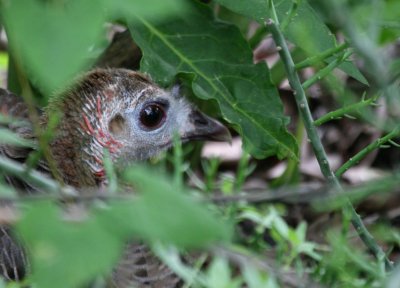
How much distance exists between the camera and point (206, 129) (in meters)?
4.07

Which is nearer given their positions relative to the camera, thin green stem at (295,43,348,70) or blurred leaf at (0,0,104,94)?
blurred leaf at (0,0,104,94)

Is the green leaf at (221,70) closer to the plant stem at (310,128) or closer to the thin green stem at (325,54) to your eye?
the plant stem at (310,128)

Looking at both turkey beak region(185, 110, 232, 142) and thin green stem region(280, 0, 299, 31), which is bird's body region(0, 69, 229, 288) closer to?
turkey beak region(185, 110, 232, 142)

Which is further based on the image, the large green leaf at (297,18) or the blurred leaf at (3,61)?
the blurred leaf at (3,61)

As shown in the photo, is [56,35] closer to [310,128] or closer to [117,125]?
[310,128]

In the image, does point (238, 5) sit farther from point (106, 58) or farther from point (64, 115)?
point (106, 58)

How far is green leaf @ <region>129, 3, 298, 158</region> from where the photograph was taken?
11.4ft

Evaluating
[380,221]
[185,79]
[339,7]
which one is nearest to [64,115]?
[185,79]

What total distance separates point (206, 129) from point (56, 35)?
2830 mm

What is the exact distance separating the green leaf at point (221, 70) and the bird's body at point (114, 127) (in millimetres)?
258

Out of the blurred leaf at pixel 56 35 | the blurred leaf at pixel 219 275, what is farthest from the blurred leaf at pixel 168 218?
the blurred leaf at pixel 219 275

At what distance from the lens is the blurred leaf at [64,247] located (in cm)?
126

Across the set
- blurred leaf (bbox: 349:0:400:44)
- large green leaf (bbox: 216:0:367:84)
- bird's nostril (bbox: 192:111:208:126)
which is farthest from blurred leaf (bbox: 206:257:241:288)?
bird's nostril (bbox: 192:111:208:126)

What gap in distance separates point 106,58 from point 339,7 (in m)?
3.20
